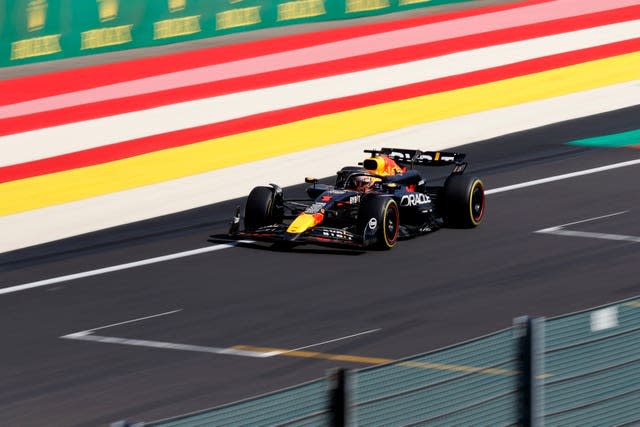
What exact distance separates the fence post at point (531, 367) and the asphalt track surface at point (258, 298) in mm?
4728

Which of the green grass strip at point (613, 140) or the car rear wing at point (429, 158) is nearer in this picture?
the car rear wing at point (429, 158)

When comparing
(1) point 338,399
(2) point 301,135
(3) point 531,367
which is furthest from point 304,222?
(1) point 338,399

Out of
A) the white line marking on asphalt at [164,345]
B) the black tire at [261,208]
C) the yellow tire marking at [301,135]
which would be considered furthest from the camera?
the yellow tire marking at [301,135]

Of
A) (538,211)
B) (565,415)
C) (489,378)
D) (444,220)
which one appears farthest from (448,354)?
(538,211)

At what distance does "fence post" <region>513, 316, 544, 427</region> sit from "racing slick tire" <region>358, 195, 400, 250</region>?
10.5 m

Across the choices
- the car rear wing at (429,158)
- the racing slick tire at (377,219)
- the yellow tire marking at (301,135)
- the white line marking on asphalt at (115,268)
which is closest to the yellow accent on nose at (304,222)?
the racing slick tire at (377,219)

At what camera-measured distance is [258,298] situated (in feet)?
56.8

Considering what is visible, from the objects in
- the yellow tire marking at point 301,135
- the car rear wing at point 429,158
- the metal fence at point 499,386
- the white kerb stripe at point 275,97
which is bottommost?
the yellow tire marking at point 301,135

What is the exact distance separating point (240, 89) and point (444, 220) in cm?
611

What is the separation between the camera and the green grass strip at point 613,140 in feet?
91.7

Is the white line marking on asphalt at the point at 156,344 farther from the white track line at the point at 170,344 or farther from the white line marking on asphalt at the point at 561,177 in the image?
the white line marking on asphalt at the point at 561,177

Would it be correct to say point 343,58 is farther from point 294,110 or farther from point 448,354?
point 448,354

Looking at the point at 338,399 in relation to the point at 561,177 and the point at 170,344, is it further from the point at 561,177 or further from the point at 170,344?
the point at 561,177

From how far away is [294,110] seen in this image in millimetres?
26203
